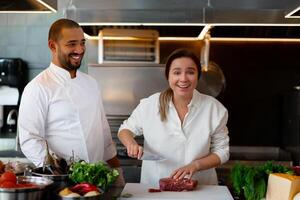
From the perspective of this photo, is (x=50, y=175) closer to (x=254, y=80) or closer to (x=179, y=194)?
(x=179, y=194)

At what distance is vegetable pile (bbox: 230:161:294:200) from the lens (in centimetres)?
171

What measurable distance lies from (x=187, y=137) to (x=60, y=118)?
0.64 m

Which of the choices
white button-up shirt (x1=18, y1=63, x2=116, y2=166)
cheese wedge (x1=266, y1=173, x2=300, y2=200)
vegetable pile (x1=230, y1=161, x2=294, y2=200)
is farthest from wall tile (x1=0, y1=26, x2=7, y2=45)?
cheese wedge (x1=266, y1=173, x2=300, y2=200)

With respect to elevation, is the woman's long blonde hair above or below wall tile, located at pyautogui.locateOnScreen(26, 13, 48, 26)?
A: below

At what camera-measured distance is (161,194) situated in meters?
1.86

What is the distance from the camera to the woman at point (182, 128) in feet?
7.18

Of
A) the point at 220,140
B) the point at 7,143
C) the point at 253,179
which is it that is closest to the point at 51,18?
the point at 7,143

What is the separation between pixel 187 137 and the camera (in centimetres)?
225

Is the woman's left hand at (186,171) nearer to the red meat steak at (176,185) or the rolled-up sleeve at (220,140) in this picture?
the red meat steak at (176,185)

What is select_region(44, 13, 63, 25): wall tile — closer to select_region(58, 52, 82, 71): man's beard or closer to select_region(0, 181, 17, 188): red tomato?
select_region(58, 52, 82, 71): man's beard

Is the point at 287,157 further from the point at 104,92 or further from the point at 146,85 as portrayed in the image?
the point at 104,92

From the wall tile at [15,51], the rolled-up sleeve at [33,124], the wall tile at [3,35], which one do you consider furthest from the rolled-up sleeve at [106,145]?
the wall tile at [3,35]

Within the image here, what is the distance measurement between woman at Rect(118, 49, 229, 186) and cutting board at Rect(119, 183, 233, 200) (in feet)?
0.71

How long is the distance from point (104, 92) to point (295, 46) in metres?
1.85
